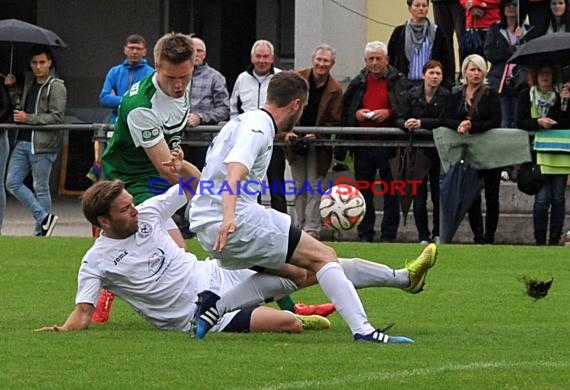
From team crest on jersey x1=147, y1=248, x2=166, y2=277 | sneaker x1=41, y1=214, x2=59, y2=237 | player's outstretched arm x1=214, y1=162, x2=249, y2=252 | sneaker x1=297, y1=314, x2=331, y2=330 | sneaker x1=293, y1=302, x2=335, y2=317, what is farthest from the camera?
sneaker x1=41, y1=214, x2=59, y2=237

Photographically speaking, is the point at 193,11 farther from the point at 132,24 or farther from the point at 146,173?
the point at 146,173

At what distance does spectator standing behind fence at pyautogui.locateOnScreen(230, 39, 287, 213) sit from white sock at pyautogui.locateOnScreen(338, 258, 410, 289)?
7.19 meters

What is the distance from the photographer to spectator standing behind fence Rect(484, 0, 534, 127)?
1731cm

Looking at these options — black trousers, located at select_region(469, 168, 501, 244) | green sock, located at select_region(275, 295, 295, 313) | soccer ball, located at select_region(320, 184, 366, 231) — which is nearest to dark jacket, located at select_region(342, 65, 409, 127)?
black trousers, located at select_region(469, 168, 501, 244)

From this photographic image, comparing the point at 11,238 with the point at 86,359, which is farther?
the point at 11,238

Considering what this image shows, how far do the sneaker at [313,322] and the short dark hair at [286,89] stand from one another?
1.72 meters

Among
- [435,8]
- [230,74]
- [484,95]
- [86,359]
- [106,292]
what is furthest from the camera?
[230,74]

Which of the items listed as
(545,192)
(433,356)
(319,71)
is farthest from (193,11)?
(433,356)

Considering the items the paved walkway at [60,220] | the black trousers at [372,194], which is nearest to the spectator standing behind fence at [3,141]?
the paved walkway at [60,220]

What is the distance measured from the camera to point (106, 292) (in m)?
10.4

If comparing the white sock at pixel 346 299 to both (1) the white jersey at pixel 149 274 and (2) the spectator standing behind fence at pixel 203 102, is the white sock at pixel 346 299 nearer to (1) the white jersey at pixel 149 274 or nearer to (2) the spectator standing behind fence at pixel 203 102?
(1) the white jersey at pixel 149 274

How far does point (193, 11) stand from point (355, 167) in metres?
9.73

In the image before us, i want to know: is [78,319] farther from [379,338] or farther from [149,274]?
[379,338]

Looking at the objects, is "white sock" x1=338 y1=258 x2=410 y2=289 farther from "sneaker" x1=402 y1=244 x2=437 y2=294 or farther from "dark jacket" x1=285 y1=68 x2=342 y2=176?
"dark jacket" x1=285 y1=68 x2=342 y2=176
